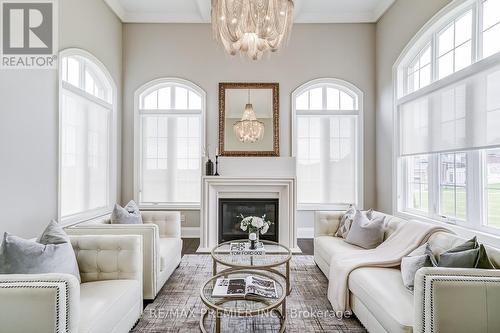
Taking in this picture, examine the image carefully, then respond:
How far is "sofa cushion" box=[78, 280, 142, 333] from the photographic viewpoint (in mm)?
1649

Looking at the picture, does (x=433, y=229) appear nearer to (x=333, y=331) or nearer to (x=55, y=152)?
(x=333, y=331)

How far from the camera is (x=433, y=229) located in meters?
2.45

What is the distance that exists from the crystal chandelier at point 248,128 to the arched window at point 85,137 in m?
2.11

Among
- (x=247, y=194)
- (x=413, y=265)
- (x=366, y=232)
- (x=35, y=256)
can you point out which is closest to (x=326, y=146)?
(x=247, y=194)

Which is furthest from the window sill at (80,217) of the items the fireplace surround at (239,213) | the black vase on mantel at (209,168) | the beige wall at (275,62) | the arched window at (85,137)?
the beige wall at (275,62)

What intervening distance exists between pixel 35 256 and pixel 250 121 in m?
3.73

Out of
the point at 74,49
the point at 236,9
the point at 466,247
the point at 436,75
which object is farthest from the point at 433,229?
the point at 74,49

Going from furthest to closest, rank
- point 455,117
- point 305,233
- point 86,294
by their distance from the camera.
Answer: point 305,233 → point 455,117 → point 86,294

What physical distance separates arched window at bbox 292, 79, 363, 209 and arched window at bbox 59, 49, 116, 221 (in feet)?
10.6

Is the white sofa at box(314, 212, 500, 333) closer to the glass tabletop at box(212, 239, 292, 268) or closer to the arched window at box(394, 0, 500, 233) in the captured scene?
the glass tabletop at box(212, 239, 292, 268)

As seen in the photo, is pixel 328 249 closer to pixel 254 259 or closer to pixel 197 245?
pixel 254 259

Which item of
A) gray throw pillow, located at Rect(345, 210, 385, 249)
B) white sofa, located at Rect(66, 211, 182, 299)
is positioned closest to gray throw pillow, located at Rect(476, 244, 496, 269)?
gray throw pillow, located at Rect(345, 210, 385, 249)

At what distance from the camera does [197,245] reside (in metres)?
4.68

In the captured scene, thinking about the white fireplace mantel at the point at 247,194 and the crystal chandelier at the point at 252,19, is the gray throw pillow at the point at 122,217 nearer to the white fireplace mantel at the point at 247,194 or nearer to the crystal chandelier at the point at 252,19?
the white fireplace mantel at the point at 247,194
